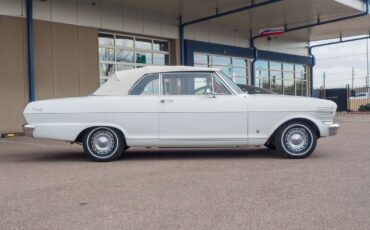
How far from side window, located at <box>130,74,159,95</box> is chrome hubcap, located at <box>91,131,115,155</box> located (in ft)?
2.63

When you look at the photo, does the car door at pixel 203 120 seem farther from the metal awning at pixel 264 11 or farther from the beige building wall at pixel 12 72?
the metal awning at pixel 264 11

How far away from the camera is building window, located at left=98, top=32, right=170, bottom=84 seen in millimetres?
16547

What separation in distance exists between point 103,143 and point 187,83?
1.68 metres

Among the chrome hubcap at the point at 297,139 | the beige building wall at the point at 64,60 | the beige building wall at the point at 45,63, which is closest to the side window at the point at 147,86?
Answer: the chrome hubcap at the point at 297,139

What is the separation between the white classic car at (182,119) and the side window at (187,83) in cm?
2

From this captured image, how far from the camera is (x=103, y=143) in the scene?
7508 millimetres

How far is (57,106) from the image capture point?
7430 mm

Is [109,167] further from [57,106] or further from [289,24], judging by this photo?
[289,24]

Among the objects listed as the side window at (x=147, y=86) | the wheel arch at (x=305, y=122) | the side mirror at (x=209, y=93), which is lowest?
the wheel arch at (x=305, y=122)

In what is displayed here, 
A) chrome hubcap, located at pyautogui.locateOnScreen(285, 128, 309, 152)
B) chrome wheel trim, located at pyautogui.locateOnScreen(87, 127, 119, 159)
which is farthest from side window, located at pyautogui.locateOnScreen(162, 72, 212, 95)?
chrome hubcap, located at pyautogui.locateOnScreen(285, 128, 309, 152)

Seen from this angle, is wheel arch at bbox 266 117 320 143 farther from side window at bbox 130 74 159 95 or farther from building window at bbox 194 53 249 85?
building window at bbox 194 53 249 85

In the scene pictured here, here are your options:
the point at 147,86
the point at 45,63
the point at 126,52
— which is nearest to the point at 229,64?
the point at 126,52

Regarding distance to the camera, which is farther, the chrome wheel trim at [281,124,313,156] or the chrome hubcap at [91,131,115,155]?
the chrome wheel trim at [281,124,313,156]

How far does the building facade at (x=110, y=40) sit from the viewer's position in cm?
1367
